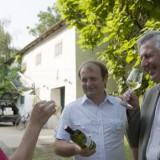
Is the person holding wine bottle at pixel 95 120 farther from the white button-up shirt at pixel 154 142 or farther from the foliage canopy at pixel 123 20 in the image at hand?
the foliage canopy at pixel 123 20

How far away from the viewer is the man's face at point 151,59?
271 cm

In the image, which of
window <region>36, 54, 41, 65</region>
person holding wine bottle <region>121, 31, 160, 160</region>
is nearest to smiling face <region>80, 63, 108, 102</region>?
person holding wine bottle <region>121, 31, 160, 160</region>

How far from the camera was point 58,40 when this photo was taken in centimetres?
1825

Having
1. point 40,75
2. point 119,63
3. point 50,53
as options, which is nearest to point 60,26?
point 50,53

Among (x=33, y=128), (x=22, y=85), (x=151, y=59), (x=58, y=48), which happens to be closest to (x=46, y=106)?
(x=33, y=128)

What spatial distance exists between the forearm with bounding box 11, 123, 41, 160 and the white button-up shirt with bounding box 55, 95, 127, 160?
111cm

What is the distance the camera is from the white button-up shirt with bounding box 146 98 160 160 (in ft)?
8.35

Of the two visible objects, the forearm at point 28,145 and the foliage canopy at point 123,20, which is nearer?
the forearm at point 28,145

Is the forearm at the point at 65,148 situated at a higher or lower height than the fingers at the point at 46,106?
lower

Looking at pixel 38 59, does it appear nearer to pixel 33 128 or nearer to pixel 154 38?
pixel 154 38

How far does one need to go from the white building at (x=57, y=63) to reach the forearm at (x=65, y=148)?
11.7 m

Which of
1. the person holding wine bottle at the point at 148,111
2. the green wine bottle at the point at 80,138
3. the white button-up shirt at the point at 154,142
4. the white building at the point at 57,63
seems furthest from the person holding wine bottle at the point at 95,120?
the white building at the point at 57,63

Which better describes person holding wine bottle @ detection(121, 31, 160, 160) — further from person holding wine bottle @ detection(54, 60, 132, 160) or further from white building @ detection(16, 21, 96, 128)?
white building @ detection(16, 21, 96, 128)

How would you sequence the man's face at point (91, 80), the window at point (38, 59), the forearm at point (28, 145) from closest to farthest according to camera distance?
1. the forearm at point (28, 145)
2. the man's face at point (91, 80)
3. the window at point (38, 59)
